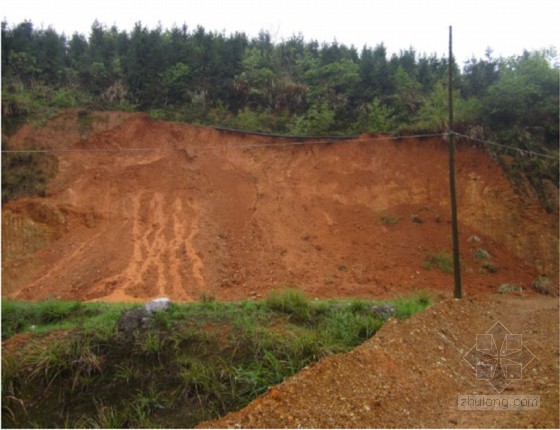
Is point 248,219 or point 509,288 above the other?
point 248,219

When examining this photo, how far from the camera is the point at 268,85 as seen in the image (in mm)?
19562

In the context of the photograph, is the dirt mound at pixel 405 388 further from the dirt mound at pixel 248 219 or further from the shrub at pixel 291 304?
the dirt mound at pixel 248 219

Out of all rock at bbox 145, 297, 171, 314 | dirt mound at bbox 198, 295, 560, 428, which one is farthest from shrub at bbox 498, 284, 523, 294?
rock at bbox 145, 297, 171, 314

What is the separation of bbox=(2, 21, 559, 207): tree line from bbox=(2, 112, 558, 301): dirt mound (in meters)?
1.27

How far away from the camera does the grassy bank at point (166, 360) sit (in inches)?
247

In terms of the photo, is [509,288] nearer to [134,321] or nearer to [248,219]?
[248,219]

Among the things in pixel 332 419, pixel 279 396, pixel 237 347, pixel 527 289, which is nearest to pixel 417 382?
pixel 332 419

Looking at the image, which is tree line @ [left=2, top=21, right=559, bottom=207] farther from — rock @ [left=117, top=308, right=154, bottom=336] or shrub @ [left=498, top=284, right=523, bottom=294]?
rock @ [left=117, top=308, right=154, bottom=336]

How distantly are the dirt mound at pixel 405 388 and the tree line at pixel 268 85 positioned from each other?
11002mm

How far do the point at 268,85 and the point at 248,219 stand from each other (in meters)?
7.88

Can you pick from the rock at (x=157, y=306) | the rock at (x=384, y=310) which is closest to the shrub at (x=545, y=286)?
the rock at (x=384, y=310)

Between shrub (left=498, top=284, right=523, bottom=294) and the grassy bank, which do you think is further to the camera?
shrub (left=498, top=284, right=523, bottom=294)

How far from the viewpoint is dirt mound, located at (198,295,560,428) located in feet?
17.0

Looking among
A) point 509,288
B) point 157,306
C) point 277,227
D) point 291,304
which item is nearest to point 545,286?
point 509,288
